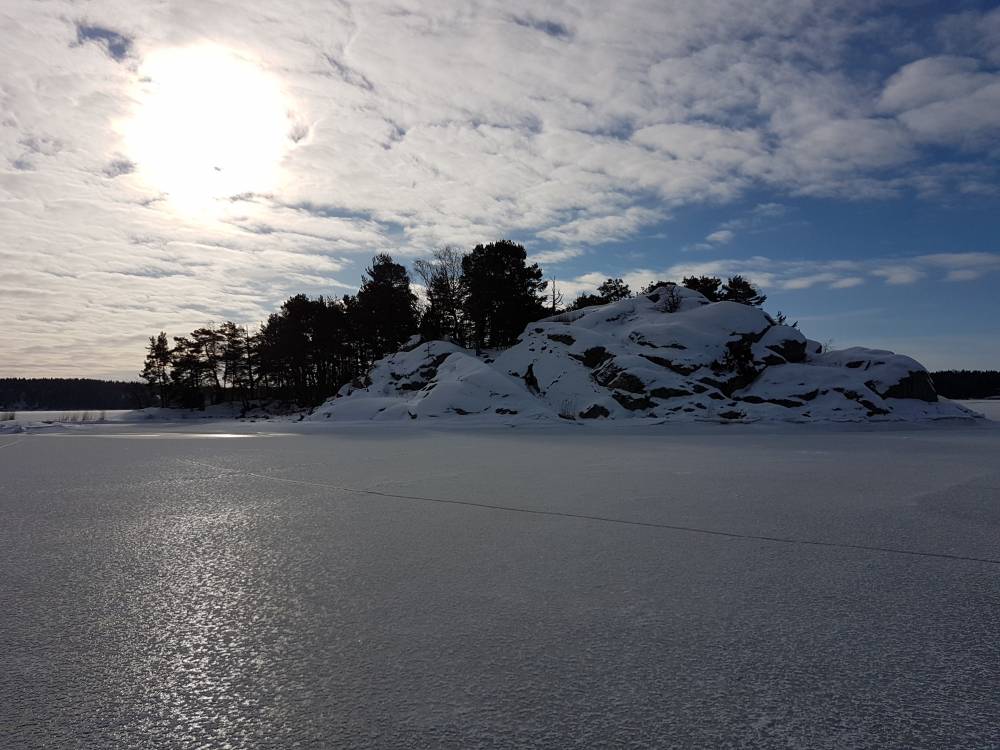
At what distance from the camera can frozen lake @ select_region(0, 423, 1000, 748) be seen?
1.84 metres

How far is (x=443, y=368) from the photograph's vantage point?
30.9 m

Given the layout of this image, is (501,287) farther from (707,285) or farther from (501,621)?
(501,621)

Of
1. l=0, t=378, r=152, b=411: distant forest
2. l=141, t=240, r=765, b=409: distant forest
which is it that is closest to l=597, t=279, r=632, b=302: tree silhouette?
l=141, t=240, r=765, b=409: distant forest

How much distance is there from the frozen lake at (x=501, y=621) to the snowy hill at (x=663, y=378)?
63.9ft

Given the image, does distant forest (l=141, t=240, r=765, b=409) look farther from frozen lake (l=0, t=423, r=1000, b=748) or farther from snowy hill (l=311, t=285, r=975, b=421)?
frozen lake (l=0, t=423, r=1000, b=748)

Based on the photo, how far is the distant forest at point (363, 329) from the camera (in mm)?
39188

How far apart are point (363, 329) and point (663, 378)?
27.7 m

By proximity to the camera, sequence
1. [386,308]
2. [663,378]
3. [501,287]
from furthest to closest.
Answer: [386,308]
[501,287]
[663,378]

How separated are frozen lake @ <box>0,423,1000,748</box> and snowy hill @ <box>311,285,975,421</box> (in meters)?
19.5

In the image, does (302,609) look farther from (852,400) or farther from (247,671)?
(852,400)

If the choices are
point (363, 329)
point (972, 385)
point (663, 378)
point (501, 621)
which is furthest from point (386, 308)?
point (972, 385)

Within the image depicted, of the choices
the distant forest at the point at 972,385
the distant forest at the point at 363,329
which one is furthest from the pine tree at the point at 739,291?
the distant forest at the point at 972,385

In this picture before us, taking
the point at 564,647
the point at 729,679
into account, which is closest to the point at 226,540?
the point at 564,647

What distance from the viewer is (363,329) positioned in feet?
152
